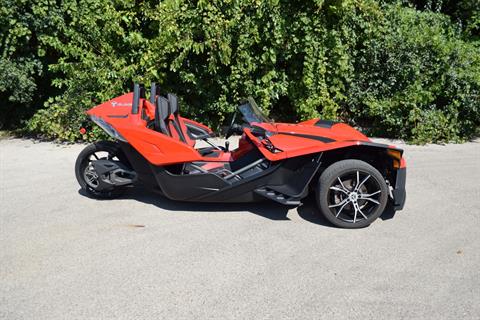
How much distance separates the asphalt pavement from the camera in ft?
10.0

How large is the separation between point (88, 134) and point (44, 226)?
3.48 metres

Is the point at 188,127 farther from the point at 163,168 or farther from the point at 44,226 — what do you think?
the point at 44,226

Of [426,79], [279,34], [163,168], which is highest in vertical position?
[279,34]

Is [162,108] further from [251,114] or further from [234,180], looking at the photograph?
[234,180]

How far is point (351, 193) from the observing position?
4.19m

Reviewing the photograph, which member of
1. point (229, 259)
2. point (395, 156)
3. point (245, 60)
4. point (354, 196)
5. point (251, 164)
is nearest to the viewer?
point (229, 259)

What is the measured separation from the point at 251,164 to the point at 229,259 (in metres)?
1.18

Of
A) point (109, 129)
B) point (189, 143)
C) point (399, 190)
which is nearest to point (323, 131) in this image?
point (399, 190)

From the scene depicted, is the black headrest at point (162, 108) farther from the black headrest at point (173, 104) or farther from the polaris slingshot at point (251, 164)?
the black headrest at point (173, 104)

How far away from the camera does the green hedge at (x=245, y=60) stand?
714cm

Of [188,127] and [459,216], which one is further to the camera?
[188,127]

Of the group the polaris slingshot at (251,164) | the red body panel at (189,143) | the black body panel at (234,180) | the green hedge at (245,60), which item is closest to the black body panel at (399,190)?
the polaris slingshot at (251,164)

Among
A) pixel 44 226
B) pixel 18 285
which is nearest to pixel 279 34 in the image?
pixel 44 226

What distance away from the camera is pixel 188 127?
17.8 feet
